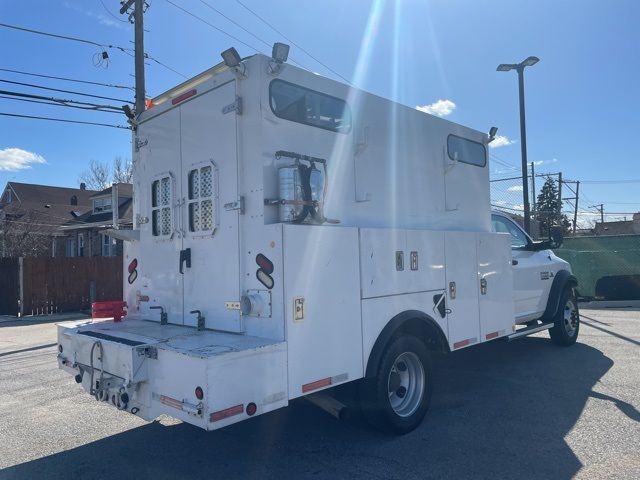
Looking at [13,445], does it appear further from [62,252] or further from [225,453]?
[62,252]

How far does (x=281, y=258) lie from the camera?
353 centimetres

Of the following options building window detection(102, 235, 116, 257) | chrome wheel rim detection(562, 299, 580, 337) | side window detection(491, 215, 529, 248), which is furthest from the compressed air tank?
building window detection(102, 235, 116, 257)

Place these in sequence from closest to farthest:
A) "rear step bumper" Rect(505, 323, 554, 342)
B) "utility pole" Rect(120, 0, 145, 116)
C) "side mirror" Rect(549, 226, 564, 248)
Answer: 1. "rear step bumper" Rect(505, 323, 554, 342)
2. "side mirror" Rect(549, 226, 564, 248)
3. "utility pole" Rect(120, 0, 145, 116)

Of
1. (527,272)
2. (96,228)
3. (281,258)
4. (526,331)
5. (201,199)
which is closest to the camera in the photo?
(281,258)

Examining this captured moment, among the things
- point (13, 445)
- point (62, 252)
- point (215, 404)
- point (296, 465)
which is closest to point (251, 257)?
point (215, 404)

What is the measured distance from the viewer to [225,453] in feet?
13.8

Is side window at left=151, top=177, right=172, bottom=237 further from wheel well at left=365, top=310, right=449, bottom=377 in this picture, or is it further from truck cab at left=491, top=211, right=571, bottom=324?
truck cab at left=491, top=211, right=571, bottom=324

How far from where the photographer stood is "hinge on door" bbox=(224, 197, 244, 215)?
3926 millimetres

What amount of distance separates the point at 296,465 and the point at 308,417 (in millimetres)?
1108

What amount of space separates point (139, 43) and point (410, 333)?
12637mm

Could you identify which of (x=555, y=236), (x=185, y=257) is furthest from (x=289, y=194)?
(x=555, y=236)

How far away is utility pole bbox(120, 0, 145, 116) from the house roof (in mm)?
23550

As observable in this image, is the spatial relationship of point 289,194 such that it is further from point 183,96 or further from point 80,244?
point 80,244

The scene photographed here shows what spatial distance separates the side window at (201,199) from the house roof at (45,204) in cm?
3338
